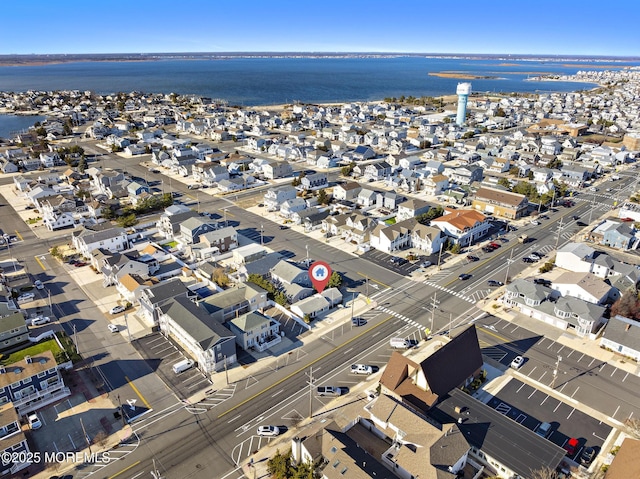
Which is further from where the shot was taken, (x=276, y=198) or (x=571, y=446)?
(x=276, y=198)

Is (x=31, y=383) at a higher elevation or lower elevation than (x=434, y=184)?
lower

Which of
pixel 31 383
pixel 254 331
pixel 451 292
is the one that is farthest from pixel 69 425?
pixel 451 292

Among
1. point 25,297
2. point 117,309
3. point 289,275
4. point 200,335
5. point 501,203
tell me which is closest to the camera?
point 200,335

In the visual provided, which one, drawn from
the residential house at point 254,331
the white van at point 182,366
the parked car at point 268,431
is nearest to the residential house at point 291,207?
the residential house at point 254,331

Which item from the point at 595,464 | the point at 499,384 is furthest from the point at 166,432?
the point at 595,464

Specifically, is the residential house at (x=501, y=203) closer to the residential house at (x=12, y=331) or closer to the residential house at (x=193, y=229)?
the residential house at (x=193, y=229)

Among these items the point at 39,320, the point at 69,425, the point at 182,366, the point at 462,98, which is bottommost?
the point at 69,425

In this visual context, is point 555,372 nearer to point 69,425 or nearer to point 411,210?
point 411,210

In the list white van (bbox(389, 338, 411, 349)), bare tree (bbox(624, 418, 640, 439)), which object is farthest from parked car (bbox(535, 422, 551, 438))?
white van (bbox(389, 338, 411, 349))

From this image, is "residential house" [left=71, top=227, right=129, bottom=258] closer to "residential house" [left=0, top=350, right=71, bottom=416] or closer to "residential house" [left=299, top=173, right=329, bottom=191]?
"residential house" [left=0, top=350, right=71, bottom=416]
